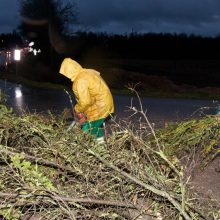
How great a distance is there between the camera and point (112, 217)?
2.95 meters

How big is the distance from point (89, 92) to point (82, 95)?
0.27 meters

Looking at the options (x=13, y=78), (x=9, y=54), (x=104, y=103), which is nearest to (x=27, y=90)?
(x=13, y=78)

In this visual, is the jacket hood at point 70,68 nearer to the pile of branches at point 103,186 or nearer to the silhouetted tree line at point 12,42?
the pile of branches at point 103,186

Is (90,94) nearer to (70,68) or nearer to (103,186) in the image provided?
(70,68)

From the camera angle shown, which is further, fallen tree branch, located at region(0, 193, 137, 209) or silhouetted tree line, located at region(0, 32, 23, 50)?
silhouetted tree line, located at region(0, 32, 23, 50)

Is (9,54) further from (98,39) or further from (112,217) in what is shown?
(112,217)

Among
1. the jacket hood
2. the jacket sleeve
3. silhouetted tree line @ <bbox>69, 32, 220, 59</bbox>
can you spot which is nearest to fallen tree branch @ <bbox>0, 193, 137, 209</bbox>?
the jacket sleeve

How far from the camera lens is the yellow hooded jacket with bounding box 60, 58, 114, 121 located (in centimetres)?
663

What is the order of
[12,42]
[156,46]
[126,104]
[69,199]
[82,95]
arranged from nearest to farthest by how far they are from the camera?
[69,199], [82,95], [126,104], [156,46], [12,42]

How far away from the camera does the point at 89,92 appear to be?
6848 mm

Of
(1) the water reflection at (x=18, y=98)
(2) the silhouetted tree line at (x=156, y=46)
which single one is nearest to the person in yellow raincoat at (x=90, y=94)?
(1) the water reflection at (x=18, y=98)

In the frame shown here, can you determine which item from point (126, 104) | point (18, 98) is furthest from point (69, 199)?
point (18, 98)

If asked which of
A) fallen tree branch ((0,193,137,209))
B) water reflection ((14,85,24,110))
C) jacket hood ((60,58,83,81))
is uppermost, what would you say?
jacket hood ((60,58,83,81))

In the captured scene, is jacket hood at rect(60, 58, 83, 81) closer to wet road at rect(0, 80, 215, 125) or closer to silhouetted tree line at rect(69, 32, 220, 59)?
wet road at rect(0, 80, 215, 125)
